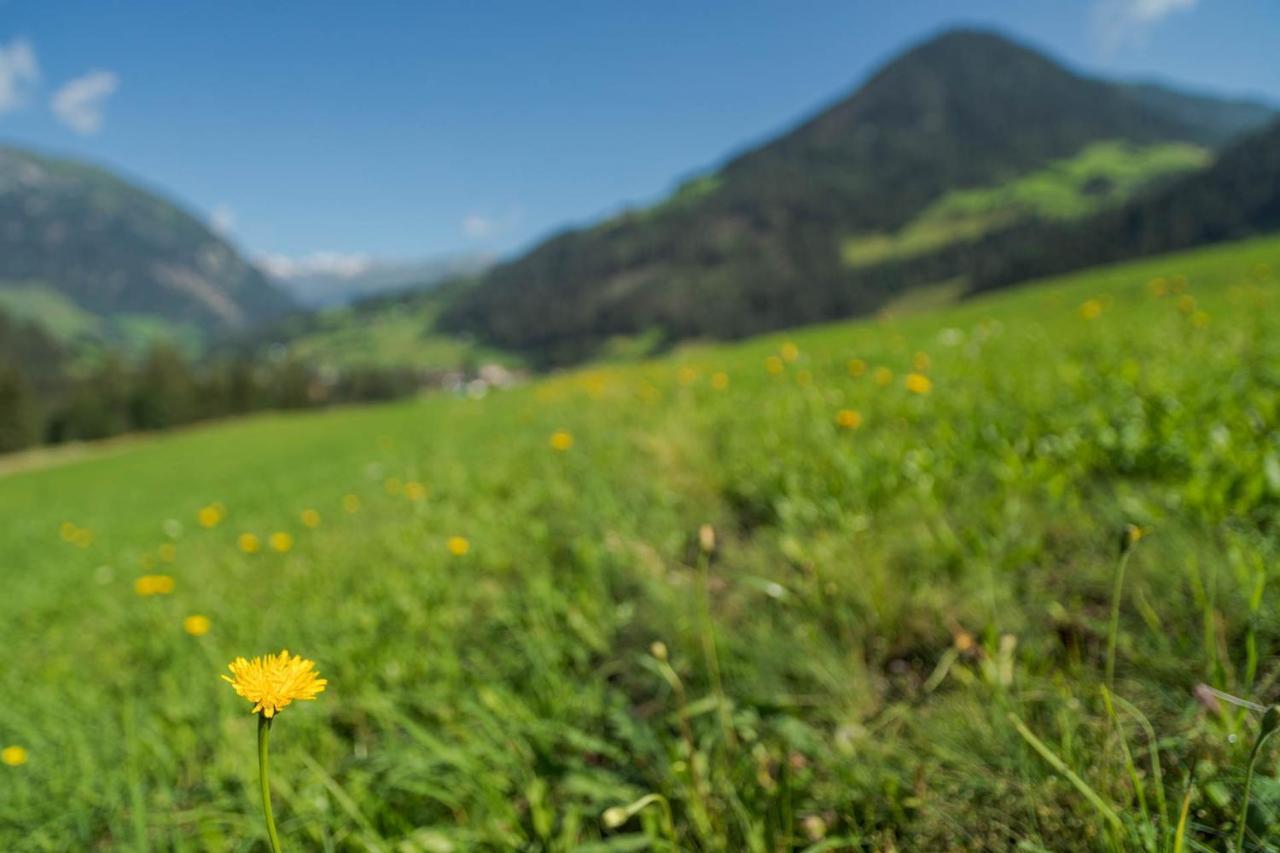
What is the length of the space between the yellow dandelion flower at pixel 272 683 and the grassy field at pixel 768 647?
89cm

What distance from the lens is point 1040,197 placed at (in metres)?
164

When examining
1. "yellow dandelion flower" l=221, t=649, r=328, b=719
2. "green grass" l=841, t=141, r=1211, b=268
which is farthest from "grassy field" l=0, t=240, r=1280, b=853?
"green grass" l=841, t=141, r=1211, b=268

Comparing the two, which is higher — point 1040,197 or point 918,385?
point 1040,197

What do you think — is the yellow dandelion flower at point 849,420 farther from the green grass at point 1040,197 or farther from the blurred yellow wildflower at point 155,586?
the green grass at point 1040,197

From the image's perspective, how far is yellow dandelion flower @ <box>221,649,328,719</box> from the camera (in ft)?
2.54

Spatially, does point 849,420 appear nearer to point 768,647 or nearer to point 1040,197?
point 768,647

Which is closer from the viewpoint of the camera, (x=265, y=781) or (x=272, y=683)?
(x=265, y=781)

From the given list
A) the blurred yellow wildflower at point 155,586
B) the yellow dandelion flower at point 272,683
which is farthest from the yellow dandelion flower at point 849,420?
the blurred yellow wildflower at point 155,586

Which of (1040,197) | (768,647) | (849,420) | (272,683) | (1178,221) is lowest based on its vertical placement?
(768,647)

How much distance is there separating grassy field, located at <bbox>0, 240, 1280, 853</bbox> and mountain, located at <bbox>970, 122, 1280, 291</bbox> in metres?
103

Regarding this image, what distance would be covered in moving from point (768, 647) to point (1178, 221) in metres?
123

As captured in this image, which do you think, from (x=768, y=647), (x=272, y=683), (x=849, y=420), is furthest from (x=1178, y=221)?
(x=272, y=683)

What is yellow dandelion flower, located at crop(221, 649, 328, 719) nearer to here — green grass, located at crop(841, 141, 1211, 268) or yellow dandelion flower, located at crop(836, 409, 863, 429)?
yellow dandelion flower, located at crop(836, 409, 863, 429)

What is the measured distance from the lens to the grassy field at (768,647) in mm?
1405
